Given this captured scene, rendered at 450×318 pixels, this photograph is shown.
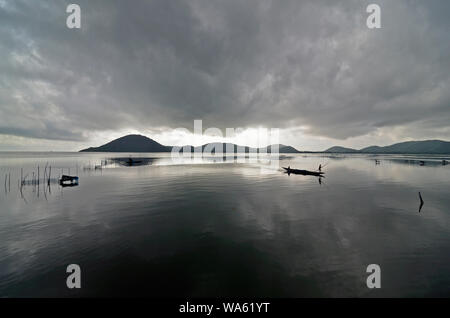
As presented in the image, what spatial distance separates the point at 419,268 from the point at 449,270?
186cm

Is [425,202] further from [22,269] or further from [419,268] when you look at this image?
[22,269]

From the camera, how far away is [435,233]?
16.9 metres

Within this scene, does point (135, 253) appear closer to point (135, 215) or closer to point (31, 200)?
point (135, 215)

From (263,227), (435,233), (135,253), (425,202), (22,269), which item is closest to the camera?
(22,269)

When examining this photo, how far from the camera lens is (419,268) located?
11.8m

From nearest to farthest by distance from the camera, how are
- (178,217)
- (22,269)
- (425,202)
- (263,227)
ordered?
(22,269)
(263,227)
(178,217)
(425,202)

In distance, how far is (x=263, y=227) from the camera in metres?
18.1

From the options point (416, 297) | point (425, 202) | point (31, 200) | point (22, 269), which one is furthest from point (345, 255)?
point (31, 200)

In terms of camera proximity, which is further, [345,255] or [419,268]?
[345,255]
